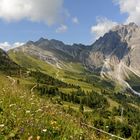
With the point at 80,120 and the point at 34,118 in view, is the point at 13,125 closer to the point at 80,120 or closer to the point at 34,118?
the point at 34,118

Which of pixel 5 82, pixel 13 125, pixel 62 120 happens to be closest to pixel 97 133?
pixel 62 120

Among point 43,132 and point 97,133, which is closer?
point 43,132

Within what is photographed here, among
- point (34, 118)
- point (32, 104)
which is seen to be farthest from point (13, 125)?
point (32, 104)

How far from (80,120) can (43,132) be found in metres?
3.35

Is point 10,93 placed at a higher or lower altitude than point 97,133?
higher

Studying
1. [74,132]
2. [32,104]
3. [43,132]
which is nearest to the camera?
[43,132]

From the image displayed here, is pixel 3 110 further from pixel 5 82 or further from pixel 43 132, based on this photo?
pixel 5 82

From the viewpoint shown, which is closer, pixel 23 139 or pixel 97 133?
pixel 23 139

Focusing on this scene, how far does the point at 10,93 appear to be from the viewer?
40.1 feet

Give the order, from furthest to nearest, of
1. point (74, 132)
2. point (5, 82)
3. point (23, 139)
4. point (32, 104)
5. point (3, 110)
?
point (5, 82) → point (32, 104) → point (3, 110) → point (74, 132) → point (23, 139)

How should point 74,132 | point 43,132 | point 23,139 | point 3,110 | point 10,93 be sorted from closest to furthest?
point 23,139, point 43,132, point 74,132, point 3,110, point 10,93

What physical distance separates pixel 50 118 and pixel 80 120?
176 cm

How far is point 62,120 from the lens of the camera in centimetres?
1024

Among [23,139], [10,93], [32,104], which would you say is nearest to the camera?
[23,139]
